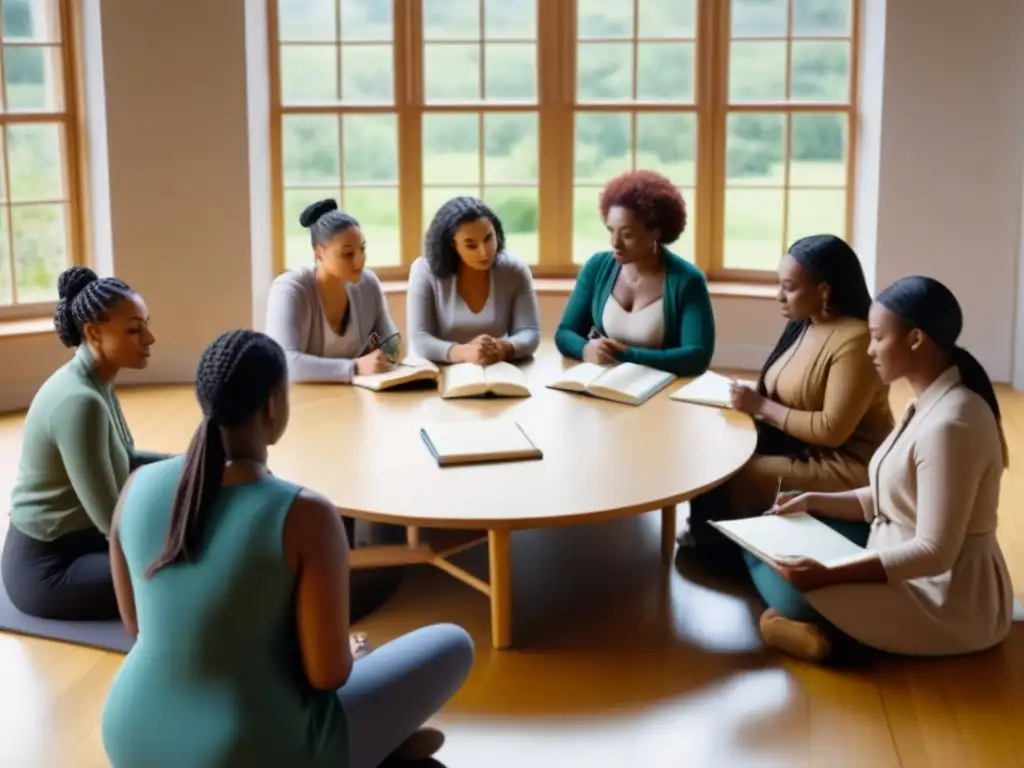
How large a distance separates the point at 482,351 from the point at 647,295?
0.61 meters

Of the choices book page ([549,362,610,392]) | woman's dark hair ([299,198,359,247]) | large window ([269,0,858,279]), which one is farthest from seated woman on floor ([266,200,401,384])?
large window ([269,0,858,279])

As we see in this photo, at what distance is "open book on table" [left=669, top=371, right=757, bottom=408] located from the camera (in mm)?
4461

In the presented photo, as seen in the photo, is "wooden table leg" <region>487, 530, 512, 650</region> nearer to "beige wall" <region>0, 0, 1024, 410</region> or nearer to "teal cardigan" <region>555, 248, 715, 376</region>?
"teal cardigan" <region>555, 248, 715, 376</region>

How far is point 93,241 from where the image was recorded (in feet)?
22.6

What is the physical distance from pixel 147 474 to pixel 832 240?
2.26 meters

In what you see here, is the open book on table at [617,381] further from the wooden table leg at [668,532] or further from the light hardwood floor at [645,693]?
the light hardwood floor at [645,693]

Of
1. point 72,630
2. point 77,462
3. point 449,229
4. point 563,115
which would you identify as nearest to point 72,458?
point 77,462

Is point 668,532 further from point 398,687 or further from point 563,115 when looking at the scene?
point 563,115

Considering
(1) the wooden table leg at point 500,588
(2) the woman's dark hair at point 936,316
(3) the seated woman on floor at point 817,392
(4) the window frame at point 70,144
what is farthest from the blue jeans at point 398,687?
(4) the window frame at point 70,144

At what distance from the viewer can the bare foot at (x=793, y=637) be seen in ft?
12.0

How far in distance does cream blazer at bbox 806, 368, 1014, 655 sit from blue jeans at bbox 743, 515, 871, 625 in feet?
0.42

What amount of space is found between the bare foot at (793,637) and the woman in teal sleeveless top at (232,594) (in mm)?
1527

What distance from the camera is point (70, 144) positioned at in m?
6.80

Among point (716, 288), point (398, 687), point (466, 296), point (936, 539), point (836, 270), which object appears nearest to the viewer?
point (398, 687)
